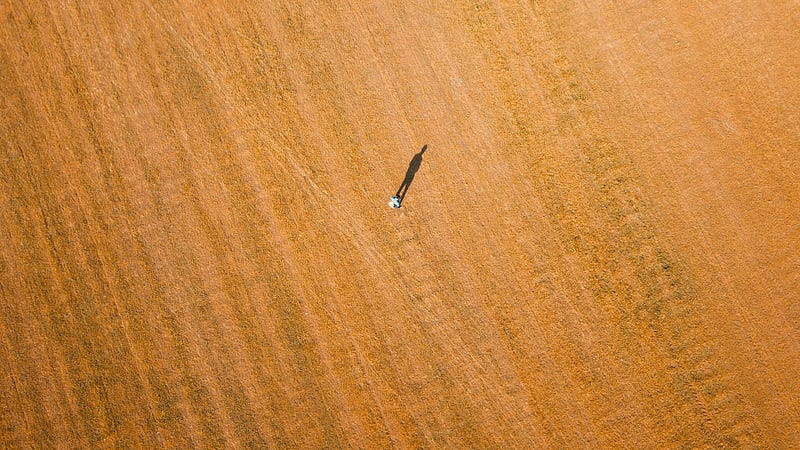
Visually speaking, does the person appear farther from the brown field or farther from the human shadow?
the brown field

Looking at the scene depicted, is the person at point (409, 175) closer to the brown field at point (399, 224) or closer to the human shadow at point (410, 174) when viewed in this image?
the human shadow at point (410, 174)

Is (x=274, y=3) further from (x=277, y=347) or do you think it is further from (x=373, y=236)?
(x=277, y=347)

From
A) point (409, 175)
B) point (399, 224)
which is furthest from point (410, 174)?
point (399, 224)

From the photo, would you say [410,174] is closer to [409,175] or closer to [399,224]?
[409,175]

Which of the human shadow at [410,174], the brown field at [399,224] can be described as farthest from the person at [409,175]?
the brown field at [399,224]

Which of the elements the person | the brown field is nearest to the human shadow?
the person

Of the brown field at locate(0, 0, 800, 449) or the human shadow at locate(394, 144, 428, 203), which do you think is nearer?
the brown field at locate(0, 0, 800, 449)
